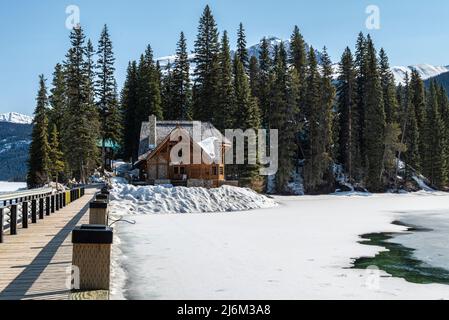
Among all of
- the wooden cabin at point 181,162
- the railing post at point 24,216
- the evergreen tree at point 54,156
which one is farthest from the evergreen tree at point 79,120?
the railing post at point 24,216

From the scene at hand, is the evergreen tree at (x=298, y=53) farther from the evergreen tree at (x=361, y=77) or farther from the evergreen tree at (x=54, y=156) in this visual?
the evergreen tree at (x=54, y=156)

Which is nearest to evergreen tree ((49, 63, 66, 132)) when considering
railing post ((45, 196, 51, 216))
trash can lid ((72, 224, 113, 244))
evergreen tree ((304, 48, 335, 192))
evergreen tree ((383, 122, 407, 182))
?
evergreen tree ((304, 48, 335, 192))

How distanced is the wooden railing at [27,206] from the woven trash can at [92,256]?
6.17 metres

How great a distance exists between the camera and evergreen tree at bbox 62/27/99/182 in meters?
55.8

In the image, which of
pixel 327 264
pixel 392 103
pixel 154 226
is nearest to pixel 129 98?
pixel 392 103

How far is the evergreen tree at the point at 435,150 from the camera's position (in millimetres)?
70188

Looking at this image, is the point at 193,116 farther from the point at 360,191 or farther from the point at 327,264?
the point at 327,264

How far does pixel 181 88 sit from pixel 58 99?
18.3 metres

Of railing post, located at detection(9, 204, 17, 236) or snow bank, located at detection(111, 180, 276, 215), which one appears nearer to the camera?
railing post, located at detection(9, 204, 17, 236)

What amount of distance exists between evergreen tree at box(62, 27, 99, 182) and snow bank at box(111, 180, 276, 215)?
21.4 m

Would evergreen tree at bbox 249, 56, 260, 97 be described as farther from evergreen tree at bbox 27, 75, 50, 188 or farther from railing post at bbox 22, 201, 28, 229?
railing post at bbox 22, 201, 28, 229

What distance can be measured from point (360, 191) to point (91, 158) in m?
33.8

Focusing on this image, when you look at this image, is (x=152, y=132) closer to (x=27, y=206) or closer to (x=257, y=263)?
(x=27, y=206)

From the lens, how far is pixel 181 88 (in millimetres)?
68000
